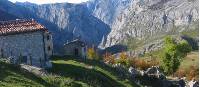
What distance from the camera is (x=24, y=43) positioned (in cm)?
5988

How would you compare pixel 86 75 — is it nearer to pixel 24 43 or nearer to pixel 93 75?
pixel 93 75

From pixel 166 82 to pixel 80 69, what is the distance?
21.6 metres

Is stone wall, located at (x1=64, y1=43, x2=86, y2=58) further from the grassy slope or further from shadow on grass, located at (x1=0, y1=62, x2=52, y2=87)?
shadow on grass, located at (x1=0, y1=62, x2=52, y2=87)

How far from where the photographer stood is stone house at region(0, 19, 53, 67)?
59.0 meters

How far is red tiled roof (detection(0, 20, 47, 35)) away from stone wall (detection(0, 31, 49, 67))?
1.83 ft

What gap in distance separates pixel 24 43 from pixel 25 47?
58 cm

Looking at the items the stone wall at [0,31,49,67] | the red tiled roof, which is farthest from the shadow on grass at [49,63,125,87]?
the red tiled roof

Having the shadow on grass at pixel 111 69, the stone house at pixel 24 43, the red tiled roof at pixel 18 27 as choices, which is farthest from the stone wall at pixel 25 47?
the shadow on grass at pixel 111 69

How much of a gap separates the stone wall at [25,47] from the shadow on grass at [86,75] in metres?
2.81

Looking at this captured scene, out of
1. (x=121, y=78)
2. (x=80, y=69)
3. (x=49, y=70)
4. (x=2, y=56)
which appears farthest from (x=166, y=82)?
(x=2, y=56)

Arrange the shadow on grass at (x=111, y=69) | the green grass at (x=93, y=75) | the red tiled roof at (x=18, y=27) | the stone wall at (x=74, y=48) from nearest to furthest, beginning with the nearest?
the green grass at (x=93, y=75) → the red tiled roof at (x=18, y=27) → the shadow on grass at (x=111, y=69) → the stone wall at (x=74, y=48)

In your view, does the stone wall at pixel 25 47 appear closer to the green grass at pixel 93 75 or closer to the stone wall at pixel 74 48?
the green grass at pixel 93 75

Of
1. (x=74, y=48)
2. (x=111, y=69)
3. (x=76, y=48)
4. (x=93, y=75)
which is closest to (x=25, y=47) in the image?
(x=93, y=75)

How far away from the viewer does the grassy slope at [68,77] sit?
145 feet
